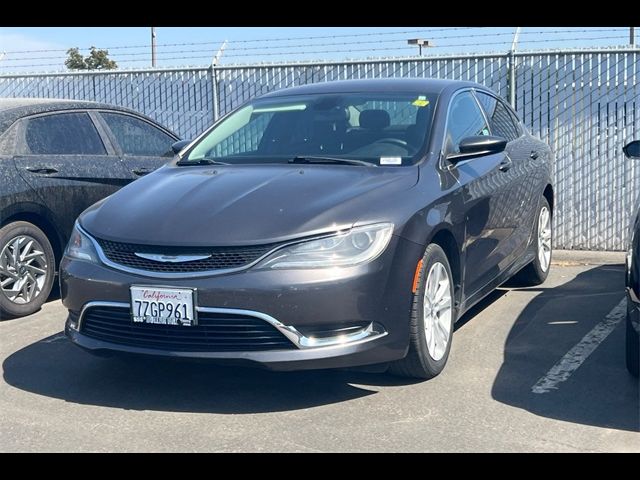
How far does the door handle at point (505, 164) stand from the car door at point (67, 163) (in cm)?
305

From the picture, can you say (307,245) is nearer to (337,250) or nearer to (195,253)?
(337,250)

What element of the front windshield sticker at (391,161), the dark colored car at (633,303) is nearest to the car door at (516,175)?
the front windshield sticker at (391,161)

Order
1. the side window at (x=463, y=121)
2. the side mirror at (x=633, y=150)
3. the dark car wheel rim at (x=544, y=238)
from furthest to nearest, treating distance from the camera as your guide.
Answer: the dark car wheel rim at (x=544, y=238) < the side mirror at (x=633, y=150) < the side window at (x=463, y=121)

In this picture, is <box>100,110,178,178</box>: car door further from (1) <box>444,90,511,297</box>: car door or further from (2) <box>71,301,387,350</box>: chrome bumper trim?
(2) <box>71,301,387,350</box>: chrome bumper trim

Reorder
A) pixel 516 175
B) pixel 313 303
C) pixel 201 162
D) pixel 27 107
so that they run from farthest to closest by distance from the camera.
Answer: pixel 27 107 < pixel 516 175 < pixel 201 162 < pixel 313 303

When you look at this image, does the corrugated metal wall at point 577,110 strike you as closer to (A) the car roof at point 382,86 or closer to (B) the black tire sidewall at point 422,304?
(A) the car roof at point 382,86

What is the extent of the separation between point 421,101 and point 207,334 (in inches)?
85.6

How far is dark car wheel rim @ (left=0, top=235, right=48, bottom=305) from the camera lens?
6.11 m

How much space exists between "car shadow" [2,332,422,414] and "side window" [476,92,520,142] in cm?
234

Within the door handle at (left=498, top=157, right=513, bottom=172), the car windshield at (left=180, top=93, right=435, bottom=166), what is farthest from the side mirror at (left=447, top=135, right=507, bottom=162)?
the door handle at (left=498, top=157, right=513, bottom=172)

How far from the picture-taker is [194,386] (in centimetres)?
456

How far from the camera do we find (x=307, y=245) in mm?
4027

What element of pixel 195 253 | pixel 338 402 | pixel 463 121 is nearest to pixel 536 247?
pixel 463 121

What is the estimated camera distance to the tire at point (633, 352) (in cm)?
442
